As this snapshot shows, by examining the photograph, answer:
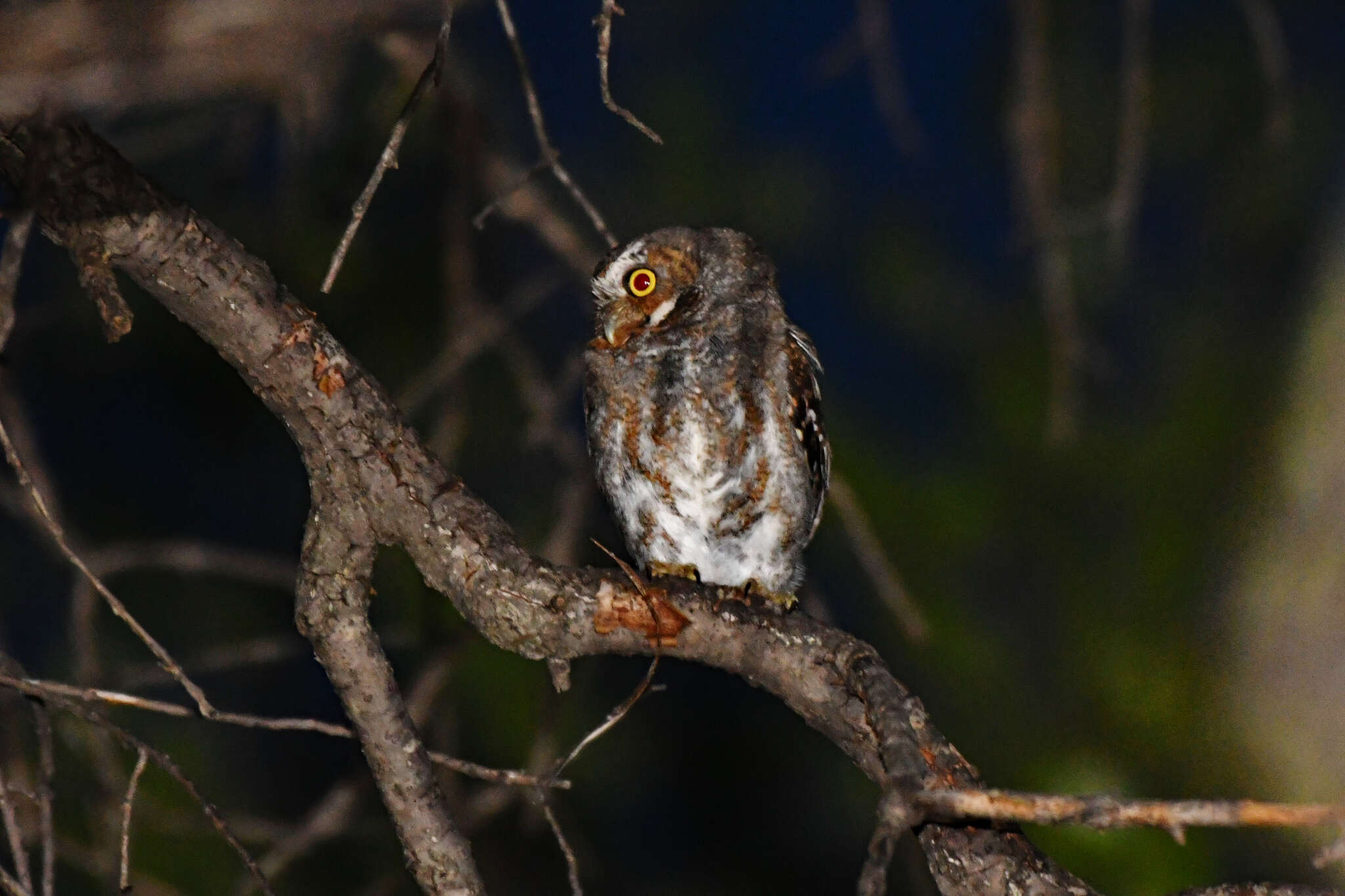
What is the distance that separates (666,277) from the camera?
264cm

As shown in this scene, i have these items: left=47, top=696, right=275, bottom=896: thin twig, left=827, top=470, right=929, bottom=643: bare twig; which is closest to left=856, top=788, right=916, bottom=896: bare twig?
left=47, top=696, right=275, bottom=896: thin twig

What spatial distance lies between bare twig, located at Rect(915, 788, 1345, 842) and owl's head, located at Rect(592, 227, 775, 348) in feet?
5.16

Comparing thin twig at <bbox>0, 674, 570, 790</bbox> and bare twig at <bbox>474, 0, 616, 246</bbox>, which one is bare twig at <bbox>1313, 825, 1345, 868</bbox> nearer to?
thin twig at <bbox>0, 674, 570, 790</bbox>

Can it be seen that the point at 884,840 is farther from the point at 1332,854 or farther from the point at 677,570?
the point at 677,570

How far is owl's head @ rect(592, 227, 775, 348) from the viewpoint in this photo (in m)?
2.64

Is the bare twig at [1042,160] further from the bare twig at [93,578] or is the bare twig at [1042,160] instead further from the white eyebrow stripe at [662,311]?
the bare twig at [93,578]

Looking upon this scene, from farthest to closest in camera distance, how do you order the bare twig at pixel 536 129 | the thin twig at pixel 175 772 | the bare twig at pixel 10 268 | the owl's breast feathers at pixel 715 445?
the owl's breast feathers at pixel 715 445 < the bare twig at pixel 536 129 < the thin twig at pixel 175 772 < the bare twig at pixel 10 268

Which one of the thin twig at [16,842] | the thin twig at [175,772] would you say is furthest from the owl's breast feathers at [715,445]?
the thin twig at [16,842]

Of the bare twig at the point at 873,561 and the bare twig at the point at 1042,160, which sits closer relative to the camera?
the bare twig at the point at 1042,160

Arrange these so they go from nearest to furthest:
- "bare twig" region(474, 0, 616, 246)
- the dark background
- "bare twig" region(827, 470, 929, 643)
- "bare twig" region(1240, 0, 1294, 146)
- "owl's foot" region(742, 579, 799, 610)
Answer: "bare twig" region(474, 0, 616, 246), "bare twig" region(1240, 0, 1294, 146), "bare twig" region(827, 470, 929, 643), "owl's foot" region(742, 579, 799, 610), the dark background

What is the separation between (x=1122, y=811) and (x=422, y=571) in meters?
1.12

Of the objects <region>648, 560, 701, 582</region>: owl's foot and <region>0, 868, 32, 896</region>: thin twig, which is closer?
<region>0, 868, 32, 896</region>: thin twig

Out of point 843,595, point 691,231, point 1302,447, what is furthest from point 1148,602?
point 691,231

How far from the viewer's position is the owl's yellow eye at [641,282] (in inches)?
104
